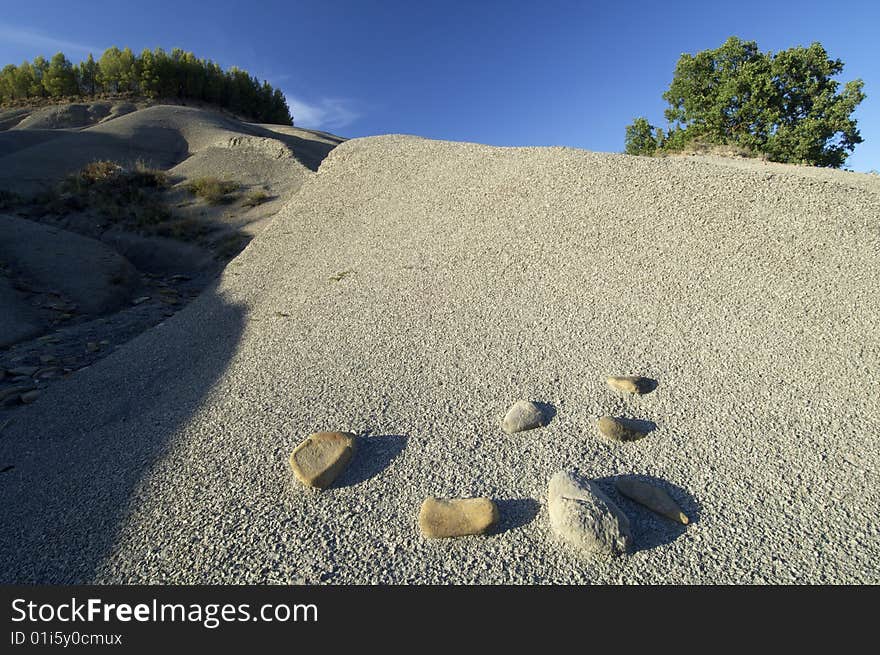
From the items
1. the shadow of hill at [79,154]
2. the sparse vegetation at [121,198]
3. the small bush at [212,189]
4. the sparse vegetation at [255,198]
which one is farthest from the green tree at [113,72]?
the sparse vegetation at [255,198]

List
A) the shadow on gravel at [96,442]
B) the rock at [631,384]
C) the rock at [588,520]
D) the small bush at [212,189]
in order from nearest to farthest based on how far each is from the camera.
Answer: the rock at [588,520], the shadow on gravel at [96,442], the rock at [631,384], the small bush at [212,189]

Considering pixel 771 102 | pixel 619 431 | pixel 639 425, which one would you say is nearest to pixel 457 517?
pixel 619 431

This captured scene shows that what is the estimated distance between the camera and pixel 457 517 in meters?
2.17

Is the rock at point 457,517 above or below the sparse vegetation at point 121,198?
below

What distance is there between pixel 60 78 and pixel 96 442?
42221 millimetres

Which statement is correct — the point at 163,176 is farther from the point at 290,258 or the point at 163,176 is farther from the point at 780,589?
the point at 780,589

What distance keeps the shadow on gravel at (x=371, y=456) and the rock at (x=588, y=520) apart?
1.02 meters

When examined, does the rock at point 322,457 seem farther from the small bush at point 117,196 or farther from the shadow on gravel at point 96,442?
the small bush at point 117,196

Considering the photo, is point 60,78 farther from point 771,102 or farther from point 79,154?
point 771,102

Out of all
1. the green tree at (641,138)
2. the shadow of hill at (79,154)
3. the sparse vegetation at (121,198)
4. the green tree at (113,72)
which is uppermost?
the green tree at (113,72)

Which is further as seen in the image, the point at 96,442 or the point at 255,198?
the point at 255,198

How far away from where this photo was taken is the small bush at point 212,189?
1198cm

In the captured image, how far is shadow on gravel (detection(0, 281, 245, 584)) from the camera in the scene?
7.70 ft

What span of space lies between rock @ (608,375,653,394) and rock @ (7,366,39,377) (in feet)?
20.4
